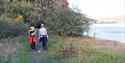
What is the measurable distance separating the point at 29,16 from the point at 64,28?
3681 mm

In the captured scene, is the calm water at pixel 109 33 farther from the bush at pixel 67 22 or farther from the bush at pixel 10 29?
the bush at pixel 10 29

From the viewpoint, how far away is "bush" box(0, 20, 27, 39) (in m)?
28.7

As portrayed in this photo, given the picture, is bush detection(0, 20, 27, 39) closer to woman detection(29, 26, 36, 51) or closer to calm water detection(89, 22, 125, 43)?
woman detection(29, 26, 36, 51)

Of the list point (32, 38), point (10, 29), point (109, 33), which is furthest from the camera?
point (109, 33)

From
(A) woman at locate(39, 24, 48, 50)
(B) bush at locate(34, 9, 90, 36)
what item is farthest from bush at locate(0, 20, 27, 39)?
(A) woman at locate(39, 24, 48, 50)

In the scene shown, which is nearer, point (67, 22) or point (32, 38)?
point (32, 38)

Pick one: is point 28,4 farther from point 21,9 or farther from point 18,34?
point 18,34

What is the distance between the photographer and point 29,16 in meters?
33.0

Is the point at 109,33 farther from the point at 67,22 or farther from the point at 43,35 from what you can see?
the point at 43,35

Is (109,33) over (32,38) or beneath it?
beneath

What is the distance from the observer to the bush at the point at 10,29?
28.7 metres

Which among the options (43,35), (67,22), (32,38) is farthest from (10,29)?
(43,35)

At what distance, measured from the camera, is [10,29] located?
29094 millimetres

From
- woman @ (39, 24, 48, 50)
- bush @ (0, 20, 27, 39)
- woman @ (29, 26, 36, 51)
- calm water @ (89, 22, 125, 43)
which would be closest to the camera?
woman @ (29, 26, 36, 51)
